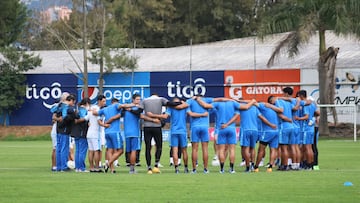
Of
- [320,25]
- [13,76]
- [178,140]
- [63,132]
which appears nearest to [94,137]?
[63,132]

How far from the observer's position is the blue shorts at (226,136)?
2475 centimetres

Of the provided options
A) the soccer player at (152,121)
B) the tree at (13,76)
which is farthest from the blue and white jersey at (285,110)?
the tree at (13,76)

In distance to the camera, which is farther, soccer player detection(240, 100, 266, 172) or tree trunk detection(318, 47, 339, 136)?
tree trunk detection(318, 47, 339, 136)

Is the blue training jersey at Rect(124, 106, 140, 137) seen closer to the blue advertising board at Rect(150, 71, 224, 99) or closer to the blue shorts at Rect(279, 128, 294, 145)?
the blue shorts at Rect(279, 128, 294, 145)

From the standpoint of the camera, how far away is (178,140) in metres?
24.8

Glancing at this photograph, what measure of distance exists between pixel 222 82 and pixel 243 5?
21.6 m

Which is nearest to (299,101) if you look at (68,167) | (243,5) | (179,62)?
(68,167)

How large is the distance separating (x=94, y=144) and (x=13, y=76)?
127 ft

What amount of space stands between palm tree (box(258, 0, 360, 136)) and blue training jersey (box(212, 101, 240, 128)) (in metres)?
26.1

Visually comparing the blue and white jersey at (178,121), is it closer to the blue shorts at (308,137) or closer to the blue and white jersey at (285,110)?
the blue and white jersey at (285,110)

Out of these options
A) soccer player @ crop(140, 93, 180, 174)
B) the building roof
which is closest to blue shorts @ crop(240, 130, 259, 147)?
soccer player @ crop(140, 93, 180, 174)

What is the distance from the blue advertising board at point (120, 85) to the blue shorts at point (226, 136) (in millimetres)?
36484

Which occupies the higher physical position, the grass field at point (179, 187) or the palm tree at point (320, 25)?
the palm tree at point (320, 25)

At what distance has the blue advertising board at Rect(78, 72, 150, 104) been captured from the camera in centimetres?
6191
